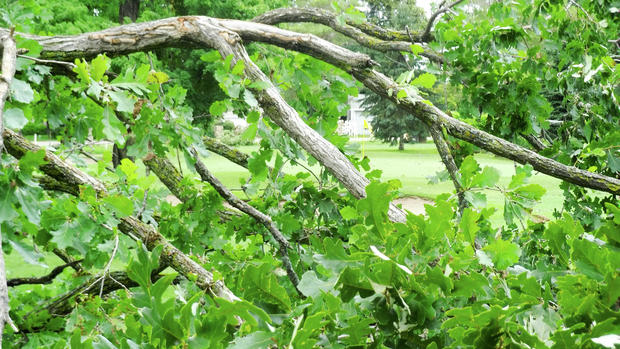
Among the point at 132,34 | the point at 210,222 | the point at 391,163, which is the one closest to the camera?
the point at 132,34

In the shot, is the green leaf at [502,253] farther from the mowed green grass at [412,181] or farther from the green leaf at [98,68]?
the mowed green grass at [412,181]

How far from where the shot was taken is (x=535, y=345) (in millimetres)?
632

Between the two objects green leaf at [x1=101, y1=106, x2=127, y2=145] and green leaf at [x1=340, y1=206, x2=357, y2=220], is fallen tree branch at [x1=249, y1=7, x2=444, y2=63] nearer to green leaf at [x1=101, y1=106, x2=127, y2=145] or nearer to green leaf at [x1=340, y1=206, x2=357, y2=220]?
green leaf at [x1=101, y1=106, x2=127, y2=145]

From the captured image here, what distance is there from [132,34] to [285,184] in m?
1.05

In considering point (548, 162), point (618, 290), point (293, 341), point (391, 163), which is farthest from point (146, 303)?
point (391, 163)

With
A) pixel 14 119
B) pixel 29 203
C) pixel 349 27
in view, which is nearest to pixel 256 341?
pixel 14 119

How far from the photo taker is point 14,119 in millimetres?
1520

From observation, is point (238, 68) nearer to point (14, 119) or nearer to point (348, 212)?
point (14, 119)

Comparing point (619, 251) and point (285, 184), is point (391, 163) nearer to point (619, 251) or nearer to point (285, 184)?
point (285, 184)

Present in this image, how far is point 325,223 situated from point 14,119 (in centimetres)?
178

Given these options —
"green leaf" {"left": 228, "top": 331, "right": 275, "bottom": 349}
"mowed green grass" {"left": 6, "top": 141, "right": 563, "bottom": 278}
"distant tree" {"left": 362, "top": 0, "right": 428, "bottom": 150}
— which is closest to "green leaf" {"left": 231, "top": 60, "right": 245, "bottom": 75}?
"green leaf" {"left": 228, "top": 331, "right": 275, "bottom": 349}

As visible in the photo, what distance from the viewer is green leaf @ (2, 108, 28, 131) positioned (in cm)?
150

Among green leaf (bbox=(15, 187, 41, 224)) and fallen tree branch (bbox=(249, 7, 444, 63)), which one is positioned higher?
fallen tree branch (bbox=(249, 7, 444, 63))

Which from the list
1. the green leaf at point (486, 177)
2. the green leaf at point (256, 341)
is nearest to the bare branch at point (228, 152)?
the green leaf at point (486, 177)
